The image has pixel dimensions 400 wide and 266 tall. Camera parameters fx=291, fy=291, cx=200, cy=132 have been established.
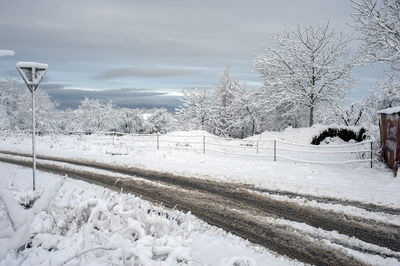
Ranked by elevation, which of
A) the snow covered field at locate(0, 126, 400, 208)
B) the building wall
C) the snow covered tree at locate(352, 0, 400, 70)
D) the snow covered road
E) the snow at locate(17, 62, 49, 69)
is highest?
the snow covered tree at locate(352, 0, 400, 70)

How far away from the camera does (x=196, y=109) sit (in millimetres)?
39812

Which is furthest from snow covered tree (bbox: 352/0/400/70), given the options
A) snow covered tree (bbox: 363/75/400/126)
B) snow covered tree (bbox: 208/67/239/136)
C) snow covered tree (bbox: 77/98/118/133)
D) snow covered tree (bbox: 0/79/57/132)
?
snow covered tree (bbox: 77/98/118/133)

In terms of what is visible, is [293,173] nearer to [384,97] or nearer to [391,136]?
[391,136]

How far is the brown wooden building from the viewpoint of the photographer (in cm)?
1002

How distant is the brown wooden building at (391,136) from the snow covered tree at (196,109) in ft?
93.4

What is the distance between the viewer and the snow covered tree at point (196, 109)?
130 ft

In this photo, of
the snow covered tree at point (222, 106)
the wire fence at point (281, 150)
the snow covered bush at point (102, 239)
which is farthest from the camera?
the snow covered tree at point (222, 106)

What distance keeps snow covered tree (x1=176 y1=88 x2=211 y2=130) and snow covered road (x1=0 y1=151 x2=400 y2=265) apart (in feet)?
99.0

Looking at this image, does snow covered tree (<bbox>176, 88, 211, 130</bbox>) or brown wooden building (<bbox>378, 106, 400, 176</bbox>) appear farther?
snow covered tree (<bbox>176, 88, 211, 130</bbox>)

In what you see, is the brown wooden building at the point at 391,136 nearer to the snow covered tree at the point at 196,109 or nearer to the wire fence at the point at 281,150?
the wire fence at the point at 281,150

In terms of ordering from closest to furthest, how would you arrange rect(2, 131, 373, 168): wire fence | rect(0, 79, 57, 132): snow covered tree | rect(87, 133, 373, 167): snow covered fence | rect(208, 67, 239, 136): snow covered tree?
1. rect(2, 131, 373, 168): wire fence
2. rect(87, 133, 373, 167): snow covered fence
3. rect(208, 67, 239, 136): snow covered tree
4. rect(0, 79, 57, 132): snow covered tree

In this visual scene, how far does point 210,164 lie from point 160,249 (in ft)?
33.4

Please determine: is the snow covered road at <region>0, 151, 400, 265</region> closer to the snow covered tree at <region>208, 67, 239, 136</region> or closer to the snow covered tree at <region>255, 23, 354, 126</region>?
the snow covered tree at <region>255, 23, 354, 126</region>

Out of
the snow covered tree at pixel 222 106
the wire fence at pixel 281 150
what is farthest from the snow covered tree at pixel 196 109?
the wire fence at pixel 281 150
